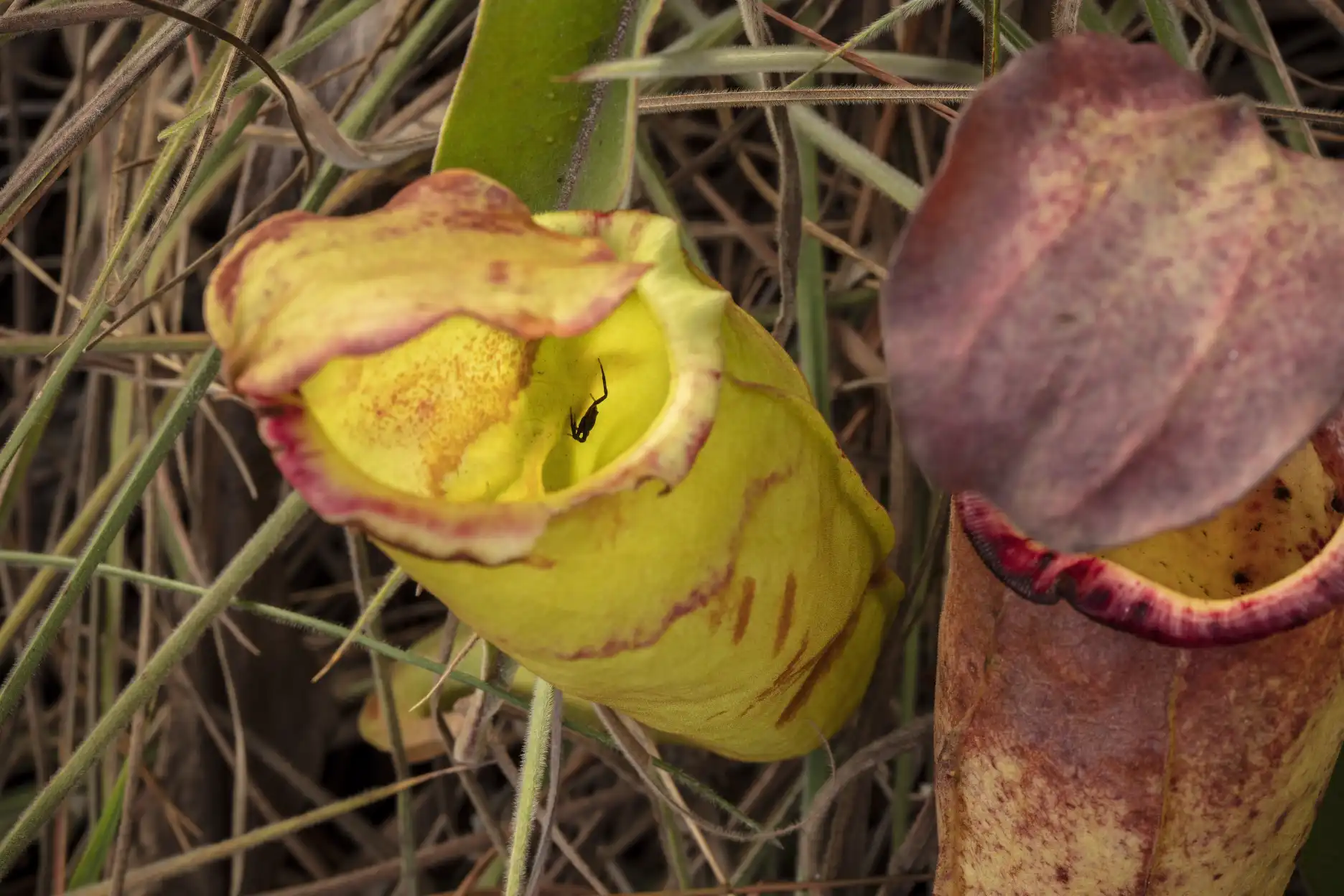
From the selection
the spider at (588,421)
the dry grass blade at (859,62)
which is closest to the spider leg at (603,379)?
the spider at (588,421)

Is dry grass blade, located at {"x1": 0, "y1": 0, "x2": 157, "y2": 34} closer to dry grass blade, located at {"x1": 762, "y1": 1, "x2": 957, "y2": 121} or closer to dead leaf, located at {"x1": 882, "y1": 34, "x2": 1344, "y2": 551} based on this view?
dry grass blade, located at {"x1": 762, "y1": 1, "x2": 957, "y2": 121}

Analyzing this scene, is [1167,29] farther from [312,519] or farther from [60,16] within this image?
[312,519]

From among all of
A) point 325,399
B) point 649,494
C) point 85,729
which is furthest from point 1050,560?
point 85,729

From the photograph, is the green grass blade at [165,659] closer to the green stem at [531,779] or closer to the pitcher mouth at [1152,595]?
the green stem at [531,779]

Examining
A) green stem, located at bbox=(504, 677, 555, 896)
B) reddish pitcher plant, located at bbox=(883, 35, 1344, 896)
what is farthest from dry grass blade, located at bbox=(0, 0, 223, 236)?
reddish pitcher plant, located at bbox=(883, 35, 1344, 896)

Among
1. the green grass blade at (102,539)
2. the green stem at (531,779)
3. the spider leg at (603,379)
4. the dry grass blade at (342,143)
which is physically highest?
the dry grass blade at (342,143)

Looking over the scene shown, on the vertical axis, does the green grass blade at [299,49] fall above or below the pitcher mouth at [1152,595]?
above
